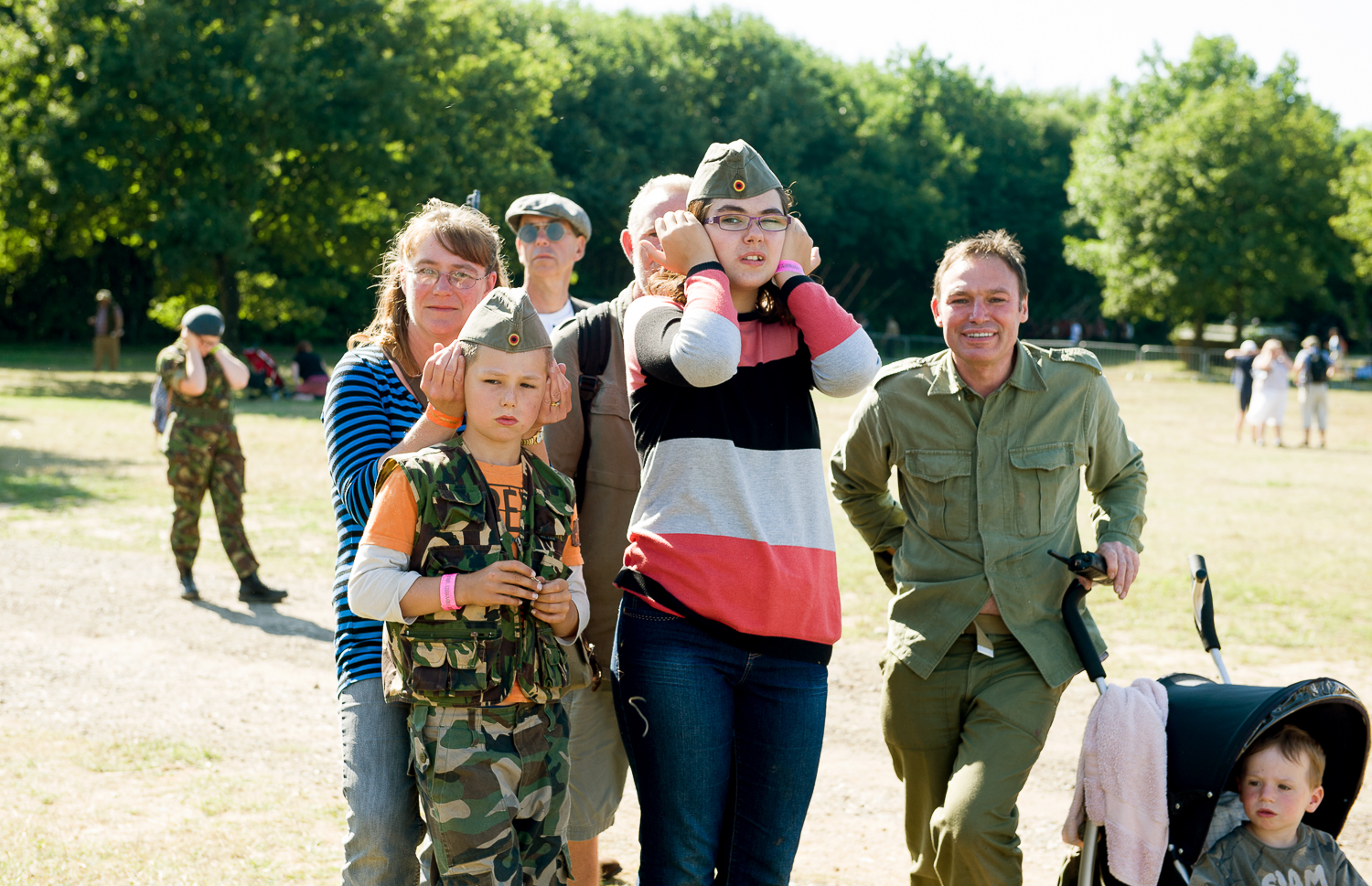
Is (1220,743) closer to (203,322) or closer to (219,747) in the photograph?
(219,747)

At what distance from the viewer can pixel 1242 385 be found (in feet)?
75.0

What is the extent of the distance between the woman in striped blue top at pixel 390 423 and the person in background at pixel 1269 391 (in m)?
19.5

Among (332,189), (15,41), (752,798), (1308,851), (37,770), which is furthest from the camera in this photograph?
(332,189)

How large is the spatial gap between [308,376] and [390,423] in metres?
23.6

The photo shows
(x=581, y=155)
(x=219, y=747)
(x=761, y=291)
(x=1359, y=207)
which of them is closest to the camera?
(x=761, y=291)

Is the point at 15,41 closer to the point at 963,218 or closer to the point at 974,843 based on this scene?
the point at 974,843

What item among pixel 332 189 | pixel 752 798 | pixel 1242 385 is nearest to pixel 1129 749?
pixel 752 798

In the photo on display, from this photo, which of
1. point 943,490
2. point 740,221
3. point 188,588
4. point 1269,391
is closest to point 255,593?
point 188,588

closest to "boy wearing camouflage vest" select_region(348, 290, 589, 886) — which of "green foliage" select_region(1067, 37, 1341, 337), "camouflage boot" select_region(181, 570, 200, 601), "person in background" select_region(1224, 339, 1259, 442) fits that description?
"camouflage boot" select_region(181, 570, 200, 601)

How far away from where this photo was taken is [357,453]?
3.09 m

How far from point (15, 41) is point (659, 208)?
28618mm

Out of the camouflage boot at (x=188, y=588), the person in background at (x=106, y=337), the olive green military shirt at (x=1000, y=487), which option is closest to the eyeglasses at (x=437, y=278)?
the olive green military shirt at (x=1000, y=487)

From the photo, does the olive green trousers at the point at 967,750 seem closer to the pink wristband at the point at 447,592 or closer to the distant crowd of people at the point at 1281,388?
the pink wristband at the point at 447,592

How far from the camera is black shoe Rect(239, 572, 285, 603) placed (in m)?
8.76
